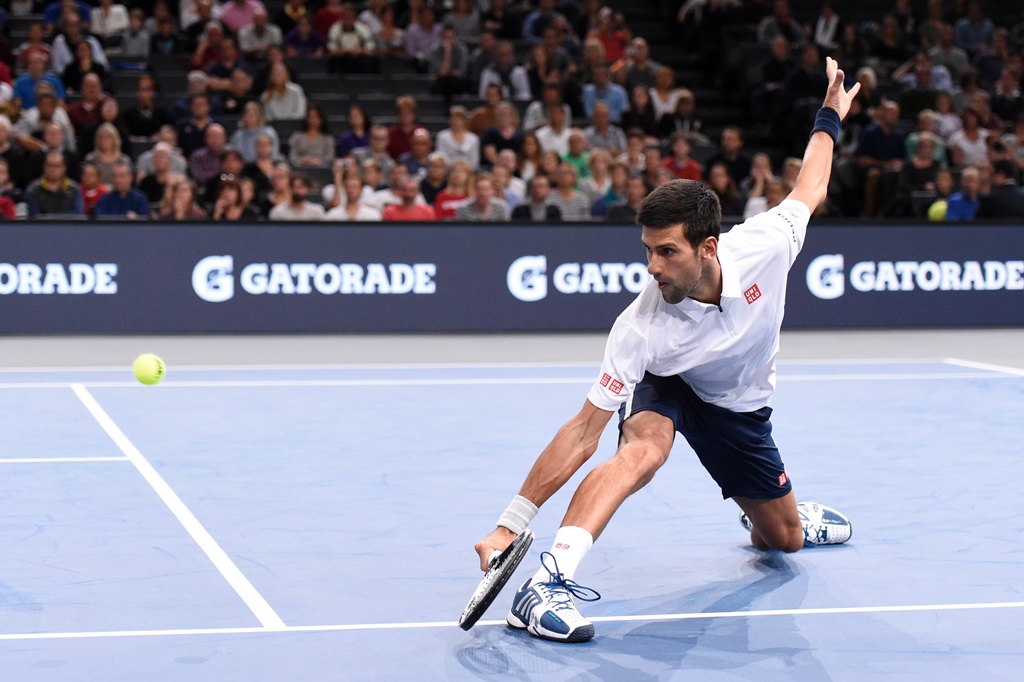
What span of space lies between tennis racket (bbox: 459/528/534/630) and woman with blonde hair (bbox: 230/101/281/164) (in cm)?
1176

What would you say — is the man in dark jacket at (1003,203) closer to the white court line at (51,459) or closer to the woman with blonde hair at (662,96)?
the woman with blonde hair at (662,96)

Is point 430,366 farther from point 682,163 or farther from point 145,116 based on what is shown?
point 145,116

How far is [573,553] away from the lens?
15.2ft

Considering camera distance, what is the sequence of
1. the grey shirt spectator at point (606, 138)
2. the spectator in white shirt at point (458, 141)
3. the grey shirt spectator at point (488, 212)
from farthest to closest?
the grey shirt spectator at point (606, 138)
the spectator in white shirt at point (458, 141)
the grey shirt spectator at point (488, 212)

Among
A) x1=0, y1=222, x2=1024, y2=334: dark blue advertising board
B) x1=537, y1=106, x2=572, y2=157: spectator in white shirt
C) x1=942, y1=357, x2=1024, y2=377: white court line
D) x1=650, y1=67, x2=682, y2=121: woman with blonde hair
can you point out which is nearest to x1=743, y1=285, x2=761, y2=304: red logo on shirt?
x1=942, y1=357, x2=1024, y2=377: white court line

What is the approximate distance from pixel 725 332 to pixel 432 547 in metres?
1.65

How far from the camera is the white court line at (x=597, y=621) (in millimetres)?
4598

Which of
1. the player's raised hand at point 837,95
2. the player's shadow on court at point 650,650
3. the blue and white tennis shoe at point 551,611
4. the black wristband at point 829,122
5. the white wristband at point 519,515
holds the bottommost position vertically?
the player's shadow on court at point 650,650

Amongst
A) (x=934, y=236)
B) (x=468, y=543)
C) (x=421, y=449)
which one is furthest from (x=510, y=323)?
(x=468, y=543)

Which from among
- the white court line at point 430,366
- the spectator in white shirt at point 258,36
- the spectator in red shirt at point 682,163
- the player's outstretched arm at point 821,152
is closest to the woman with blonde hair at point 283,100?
the spectator in white shirt at point 258,36

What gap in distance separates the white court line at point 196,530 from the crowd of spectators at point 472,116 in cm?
563

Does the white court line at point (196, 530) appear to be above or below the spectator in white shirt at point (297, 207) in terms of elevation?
below

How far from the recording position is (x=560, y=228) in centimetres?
1400

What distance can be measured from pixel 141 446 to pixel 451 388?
2.97 metres
